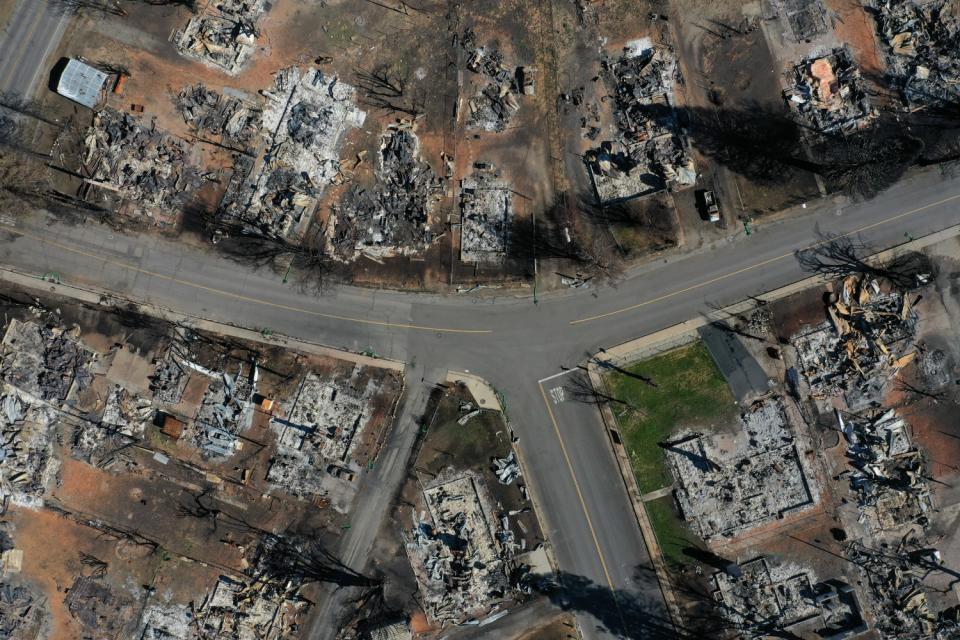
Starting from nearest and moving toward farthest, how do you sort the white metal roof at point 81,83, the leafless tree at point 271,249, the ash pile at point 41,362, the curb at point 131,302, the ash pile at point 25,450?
1. the white metal roof at point 81,83
2. the ash pile at point 25,450
3. the ash pile at point 41,362
4. the curb at point 131,302
5. the leafless tree at point 271,249

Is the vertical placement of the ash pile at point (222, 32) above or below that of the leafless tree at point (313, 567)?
above

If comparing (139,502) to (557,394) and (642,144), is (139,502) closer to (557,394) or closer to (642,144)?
(557,394)

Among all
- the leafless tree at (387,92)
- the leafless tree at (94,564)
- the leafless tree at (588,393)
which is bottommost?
the leafless tree at (94,564)

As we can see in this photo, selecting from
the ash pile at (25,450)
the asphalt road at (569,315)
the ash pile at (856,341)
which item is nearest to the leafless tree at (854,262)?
the asphalt road at (569,315)

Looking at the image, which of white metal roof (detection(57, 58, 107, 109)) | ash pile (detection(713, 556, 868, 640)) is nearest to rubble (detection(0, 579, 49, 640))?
white metal roof (detection(57, 58, 107, 109))

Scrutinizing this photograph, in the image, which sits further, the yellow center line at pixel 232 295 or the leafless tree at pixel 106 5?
the leafless tree at pixel 106 5

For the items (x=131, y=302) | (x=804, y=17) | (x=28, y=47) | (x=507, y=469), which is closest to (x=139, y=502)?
(x=131, y=302)

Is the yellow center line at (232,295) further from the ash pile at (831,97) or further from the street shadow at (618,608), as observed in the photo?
the ash pile at (831,97)

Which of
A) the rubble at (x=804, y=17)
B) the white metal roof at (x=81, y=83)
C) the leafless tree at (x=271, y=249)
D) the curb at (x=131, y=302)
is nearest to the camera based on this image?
the white metal roof at (x=81, y=83)
